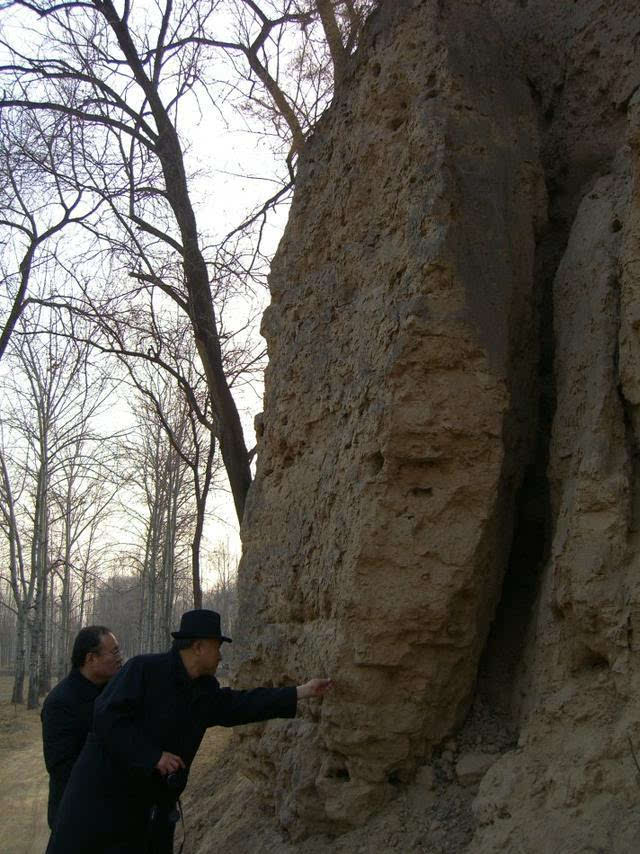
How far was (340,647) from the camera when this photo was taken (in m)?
4.39

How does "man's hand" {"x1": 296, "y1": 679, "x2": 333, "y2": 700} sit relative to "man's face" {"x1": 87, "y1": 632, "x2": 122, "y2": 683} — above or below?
below

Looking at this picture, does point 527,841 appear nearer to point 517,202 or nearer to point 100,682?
point 100,682

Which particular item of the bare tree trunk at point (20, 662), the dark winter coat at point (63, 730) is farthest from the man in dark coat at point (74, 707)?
the bare tree trunk at point (20, 662)

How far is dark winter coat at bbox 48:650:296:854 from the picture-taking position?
3578mm

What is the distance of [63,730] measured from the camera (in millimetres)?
4484

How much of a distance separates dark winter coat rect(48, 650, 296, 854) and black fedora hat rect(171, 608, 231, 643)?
13 cm

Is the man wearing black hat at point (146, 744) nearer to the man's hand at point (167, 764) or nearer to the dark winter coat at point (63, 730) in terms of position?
the man's hand at point (167, 764)

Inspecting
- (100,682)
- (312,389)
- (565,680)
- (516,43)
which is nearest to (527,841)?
(565,680)

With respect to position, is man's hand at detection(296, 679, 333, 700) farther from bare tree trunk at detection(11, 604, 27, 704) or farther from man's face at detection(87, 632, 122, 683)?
bare tree trunk at detection(11, 604, 27, 704)

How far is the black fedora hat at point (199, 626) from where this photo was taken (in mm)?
3842

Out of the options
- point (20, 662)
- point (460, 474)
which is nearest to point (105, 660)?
point (460, 474)

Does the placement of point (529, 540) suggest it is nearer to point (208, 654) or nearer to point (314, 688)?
point (314, 688)

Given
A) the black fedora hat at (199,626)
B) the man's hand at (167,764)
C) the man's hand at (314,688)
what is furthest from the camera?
the man's hand at (314,688)

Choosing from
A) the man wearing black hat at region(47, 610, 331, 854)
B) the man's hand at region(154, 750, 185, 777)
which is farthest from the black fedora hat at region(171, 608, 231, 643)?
the man's hand at region(154, 750, 185, 777)
